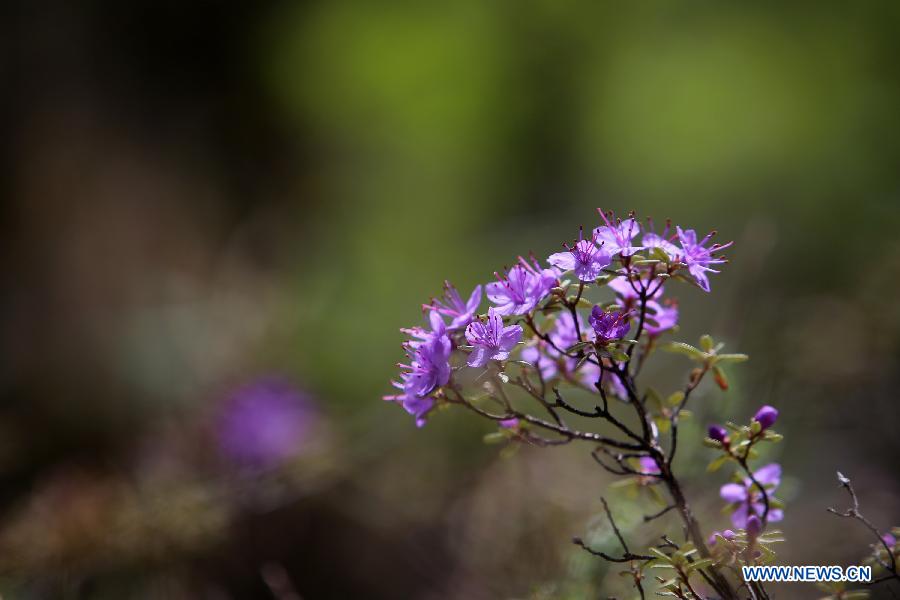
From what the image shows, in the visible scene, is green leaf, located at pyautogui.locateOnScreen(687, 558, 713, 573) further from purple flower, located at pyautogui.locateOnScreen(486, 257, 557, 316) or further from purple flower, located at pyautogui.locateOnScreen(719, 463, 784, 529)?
purple flower, located at pyautogui.locateOnScreen(486, 257, 557, 316)

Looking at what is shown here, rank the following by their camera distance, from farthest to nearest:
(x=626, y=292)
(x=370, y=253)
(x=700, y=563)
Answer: (x=370, y=253), (x=626, y=292), (x=700, y=563)

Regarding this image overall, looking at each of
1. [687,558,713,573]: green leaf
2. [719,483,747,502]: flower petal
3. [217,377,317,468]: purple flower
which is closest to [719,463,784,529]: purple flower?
[719,483,747,502]: flower petal

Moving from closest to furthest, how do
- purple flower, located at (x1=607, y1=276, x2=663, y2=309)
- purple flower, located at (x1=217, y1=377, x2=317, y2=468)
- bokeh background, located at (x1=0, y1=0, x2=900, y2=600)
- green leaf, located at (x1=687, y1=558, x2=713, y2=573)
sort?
green leaf, located at (x1=687, y1=558, x2=713, y2=573) < purple flower, located at (x1=607, y1=276, x2=663, y2=309) < bokeh background, located at (x1=0, y1=0, x2=900, y2=600) < purple flower, located at (x1=217, y1=377, x2=317, y2=468)

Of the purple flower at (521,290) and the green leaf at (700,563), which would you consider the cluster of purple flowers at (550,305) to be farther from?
the green leaf at (700,563)

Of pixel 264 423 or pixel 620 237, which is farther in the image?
pixel 264 423

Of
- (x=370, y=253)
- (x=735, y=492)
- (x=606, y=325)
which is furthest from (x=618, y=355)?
(x=370, y=253)

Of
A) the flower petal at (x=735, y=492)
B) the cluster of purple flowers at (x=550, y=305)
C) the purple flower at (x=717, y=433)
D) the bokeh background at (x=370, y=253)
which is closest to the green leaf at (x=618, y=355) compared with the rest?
the cluster of purple flowers at (x=550, y=305)

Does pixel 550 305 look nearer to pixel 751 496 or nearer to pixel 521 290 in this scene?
pixel 521 290

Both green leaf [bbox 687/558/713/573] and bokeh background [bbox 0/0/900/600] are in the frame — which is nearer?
green leaf [bbox 687/558/713/573]
